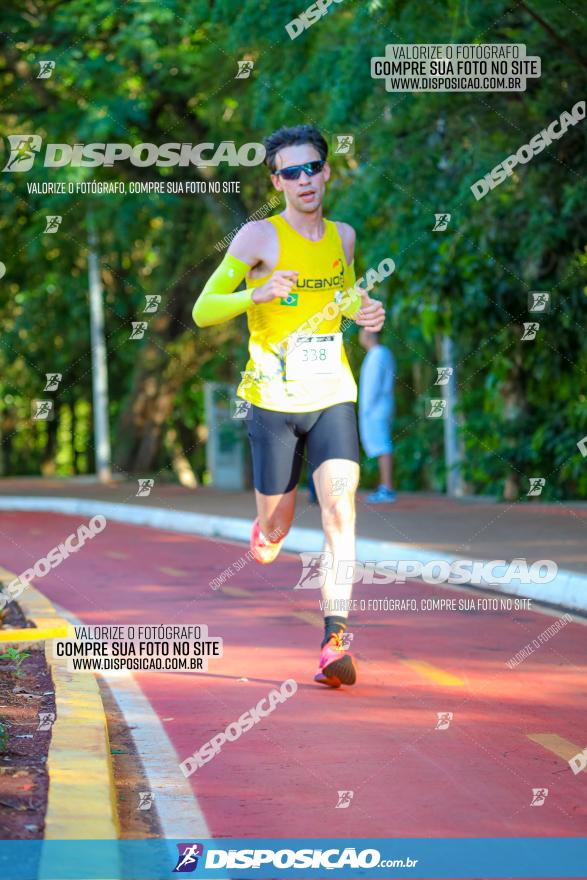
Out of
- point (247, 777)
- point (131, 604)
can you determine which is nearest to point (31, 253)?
point (131, 604)

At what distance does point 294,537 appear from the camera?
1644 cm

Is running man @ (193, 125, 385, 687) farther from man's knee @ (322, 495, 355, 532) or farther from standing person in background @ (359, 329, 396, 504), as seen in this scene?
standing person in background @ (359, 329, 396, 504)

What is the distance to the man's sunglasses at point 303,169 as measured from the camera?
310 inches

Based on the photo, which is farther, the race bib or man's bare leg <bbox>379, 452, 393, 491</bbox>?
man's bare leg <bbox>379, 452, 393, 491</bbox>

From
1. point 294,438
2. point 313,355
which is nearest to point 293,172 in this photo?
point 313,355

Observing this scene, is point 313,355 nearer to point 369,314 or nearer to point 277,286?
point 369,314

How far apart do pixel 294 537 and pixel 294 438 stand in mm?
8433

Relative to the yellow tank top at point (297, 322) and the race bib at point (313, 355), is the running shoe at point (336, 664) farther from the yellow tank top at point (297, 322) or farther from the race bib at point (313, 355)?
the race bib at point (313, 355)

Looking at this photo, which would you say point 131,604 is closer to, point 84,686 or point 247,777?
point 84,686

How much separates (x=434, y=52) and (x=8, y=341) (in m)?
23.5

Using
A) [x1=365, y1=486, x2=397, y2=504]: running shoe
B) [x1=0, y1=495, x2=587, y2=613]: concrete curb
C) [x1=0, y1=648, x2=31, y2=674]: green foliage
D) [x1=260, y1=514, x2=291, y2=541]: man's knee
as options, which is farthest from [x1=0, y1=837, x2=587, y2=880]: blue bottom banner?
[x1=365, y1=486, x2=397, y2=504]: running shoe

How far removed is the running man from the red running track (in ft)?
1.87

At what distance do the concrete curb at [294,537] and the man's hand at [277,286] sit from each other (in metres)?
4.04

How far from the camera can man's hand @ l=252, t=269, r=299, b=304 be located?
7.51 metres
